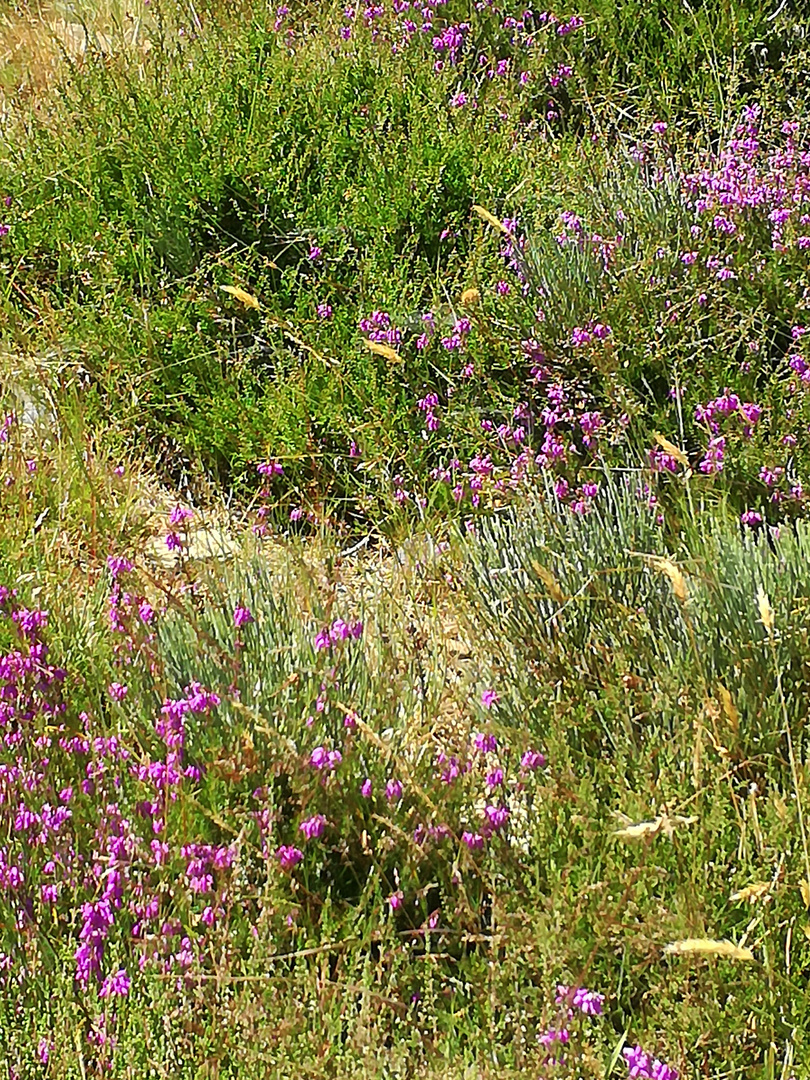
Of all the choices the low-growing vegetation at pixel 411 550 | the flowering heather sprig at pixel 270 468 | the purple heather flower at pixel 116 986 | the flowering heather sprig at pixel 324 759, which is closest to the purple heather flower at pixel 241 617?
the low-growing vegetation at pixel 411 550

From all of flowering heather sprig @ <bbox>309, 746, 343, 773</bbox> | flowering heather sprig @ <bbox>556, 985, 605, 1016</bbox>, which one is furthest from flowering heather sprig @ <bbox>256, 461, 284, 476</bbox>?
flowering heather sprig @ <bbox>556, 985, 605, 1016</bbox>

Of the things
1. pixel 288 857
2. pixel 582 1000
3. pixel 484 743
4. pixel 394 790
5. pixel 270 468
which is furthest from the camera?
pixel 270 468

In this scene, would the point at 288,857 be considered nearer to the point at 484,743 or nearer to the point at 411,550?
the point at 484,743

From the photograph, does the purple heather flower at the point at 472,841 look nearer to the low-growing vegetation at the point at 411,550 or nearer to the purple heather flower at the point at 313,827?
the low-growing vegetation at the point at 411,550

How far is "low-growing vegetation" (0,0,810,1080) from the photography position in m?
2.19

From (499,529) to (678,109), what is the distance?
247 centimetres

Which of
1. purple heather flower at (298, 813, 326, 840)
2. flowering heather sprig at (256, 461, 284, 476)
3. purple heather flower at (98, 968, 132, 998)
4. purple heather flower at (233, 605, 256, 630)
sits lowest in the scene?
purple heather flower at (98, 968, 132, 998)

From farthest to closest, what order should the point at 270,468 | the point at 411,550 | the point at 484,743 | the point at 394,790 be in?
the point at 270,468 → the point at 411,550 → the point at 484,743 → the point at 394,790

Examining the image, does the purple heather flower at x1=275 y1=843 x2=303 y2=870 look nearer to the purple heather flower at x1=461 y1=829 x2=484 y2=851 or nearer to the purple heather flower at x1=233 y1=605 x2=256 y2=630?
the purple heather flower at x1=461 y1=829 x2=484 y2=851

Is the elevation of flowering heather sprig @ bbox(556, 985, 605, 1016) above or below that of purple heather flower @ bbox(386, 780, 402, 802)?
below

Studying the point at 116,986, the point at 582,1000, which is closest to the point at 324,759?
the point at 116,986

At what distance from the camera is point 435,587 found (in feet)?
11.1

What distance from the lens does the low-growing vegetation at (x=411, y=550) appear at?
2193 mm

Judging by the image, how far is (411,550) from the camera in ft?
11.5
